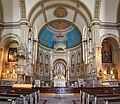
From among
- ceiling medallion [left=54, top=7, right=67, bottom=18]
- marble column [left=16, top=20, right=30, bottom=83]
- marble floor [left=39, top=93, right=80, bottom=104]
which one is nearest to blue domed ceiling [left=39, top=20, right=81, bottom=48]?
ceiling medallion [left=54, top=7, right=67, bottom=18]

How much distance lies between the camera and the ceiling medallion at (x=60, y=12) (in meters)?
22.0

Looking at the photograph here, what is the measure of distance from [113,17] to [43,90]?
11.1 meters

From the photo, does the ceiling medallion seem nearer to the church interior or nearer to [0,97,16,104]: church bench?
the church interior

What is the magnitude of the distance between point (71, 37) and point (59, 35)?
2014mm

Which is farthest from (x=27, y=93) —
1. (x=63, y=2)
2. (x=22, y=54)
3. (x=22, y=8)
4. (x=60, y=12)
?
(x=60, y=12)

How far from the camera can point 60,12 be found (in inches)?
896

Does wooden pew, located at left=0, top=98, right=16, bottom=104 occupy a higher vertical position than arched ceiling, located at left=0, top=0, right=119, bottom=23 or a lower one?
lower

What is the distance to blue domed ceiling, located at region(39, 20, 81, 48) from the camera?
25.7 meters

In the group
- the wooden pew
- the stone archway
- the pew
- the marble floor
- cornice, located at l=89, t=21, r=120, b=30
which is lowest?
the marble floor

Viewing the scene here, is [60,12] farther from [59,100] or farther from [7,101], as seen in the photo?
[7,101]

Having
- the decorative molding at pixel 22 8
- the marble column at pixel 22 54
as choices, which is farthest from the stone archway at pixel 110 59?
the decorative molding at pixel 22 8

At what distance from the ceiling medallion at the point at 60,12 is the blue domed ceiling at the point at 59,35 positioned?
65.0 inches

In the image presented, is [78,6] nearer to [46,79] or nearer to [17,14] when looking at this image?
[17,14]

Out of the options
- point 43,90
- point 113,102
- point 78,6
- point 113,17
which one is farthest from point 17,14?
point 113,102
